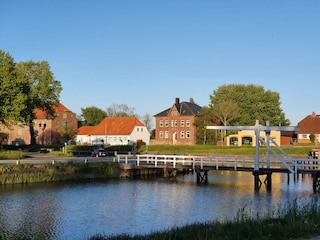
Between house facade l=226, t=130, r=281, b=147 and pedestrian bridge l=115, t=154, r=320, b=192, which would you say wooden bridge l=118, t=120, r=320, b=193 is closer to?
pedestrian bridge l=115, t=154, r=320, b=192

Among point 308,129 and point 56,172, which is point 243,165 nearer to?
point 56,172

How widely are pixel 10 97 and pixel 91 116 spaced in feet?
211

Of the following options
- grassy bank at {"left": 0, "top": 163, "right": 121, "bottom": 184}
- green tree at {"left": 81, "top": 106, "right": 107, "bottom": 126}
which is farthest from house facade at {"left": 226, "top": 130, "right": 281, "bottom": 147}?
green tree at {"left": 81, "top": 106, "right": 107, "bottom": 126}

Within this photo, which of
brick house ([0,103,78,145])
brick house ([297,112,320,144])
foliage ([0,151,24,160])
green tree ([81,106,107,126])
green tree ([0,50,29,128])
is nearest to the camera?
foliage ([0,151,24,160])

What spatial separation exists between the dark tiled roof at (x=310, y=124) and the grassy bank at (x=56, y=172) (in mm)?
56225

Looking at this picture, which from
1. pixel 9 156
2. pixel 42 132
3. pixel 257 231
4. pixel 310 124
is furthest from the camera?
pixel 42 132

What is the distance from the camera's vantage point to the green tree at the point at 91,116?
11306cm

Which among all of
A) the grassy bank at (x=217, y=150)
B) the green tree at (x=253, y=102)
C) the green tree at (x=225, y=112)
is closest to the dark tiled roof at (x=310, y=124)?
the green tree at (x=253, y=102)

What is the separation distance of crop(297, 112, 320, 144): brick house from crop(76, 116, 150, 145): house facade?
3076 cm

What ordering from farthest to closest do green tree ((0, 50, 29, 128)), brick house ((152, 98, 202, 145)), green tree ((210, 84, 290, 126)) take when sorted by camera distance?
green tree ((210, 84, 290, 126)) < brick house ((152, 98, 202, 145)) < green tree ((0, 50, 29, 128))

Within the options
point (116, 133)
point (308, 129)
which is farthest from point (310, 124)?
point (116, 133)

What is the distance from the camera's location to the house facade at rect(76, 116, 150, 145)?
8475 cm

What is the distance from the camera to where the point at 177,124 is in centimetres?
8625

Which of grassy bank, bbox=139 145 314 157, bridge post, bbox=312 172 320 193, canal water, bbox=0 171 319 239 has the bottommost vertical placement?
canal water, bbox=0 171 319 239
